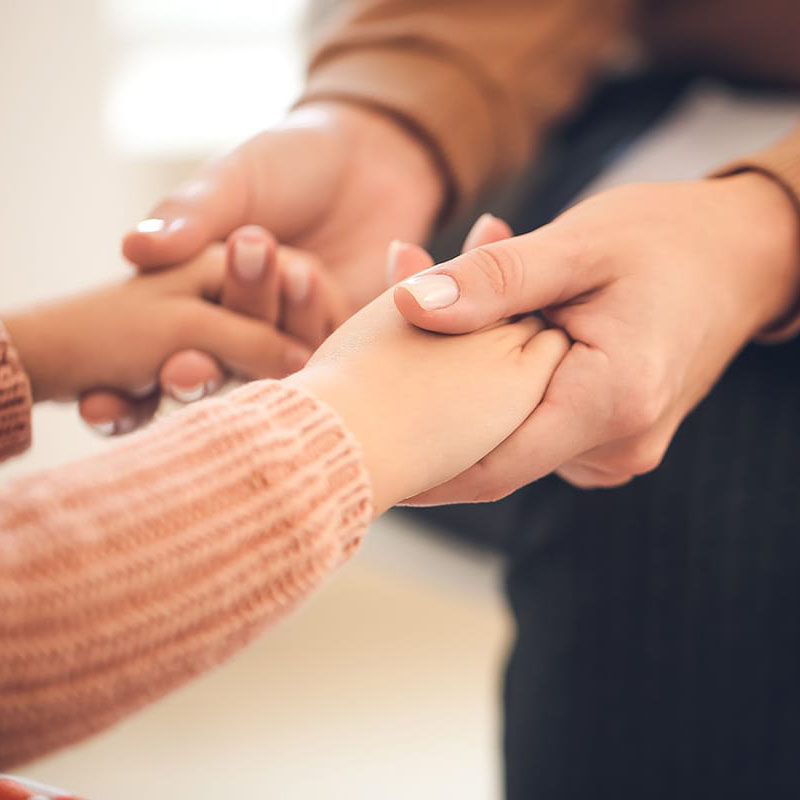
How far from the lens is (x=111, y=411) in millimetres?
628

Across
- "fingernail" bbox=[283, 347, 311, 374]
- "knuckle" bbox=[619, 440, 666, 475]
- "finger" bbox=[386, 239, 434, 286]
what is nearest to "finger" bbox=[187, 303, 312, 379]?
"fingernail" bbox=[283, 347, 311, 374]

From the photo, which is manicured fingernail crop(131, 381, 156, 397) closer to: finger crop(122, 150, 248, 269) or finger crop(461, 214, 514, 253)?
finger crop(122, 150, 248, 269)

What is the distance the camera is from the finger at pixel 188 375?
61 cm

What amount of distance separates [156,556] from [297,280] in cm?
33

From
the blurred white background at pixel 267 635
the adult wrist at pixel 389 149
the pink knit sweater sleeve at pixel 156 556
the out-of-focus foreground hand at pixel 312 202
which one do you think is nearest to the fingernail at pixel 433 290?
the pink knit sweater sleeve at pixel 156 556

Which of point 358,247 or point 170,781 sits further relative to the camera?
point 170,781

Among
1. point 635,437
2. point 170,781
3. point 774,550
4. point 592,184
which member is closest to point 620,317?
point 635,437

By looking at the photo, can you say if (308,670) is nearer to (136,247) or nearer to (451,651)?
(451,651)

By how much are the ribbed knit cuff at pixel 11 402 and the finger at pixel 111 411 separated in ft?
0.29

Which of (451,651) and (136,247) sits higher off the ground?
(136,247)

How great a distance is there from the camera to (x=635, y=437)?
503mm

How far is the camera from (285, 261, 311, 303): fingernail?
62 centimetres

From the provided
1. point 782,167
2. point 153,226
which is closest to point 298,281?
point 153,226

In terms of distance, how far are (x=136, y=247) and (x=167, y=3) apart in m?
0.81
